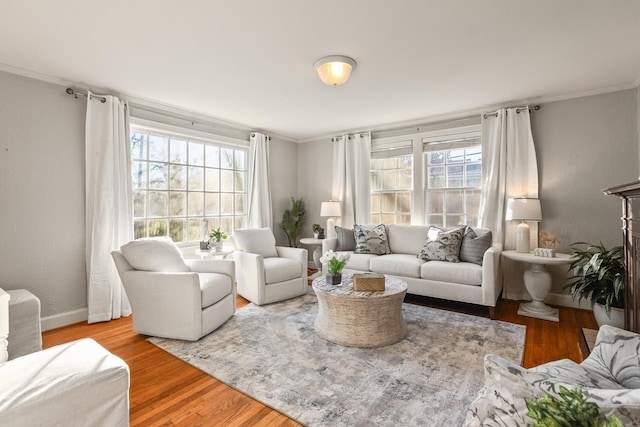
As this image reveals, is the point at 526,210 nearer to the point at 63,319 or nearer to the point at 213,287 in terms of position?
the point at 213,287

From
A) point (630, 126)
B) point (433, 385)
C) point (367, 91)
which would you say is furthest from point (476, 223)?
point (433, 385)

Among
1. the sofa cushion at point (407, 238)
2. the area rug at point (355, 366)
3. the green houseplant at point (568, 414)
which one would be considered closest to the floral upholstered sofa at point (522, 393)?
the green houseplant at point (568, 414)

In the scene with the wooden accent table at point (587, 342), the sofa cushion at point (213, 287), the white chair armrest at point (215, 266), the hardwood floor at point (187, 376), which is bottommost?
the hardwood floor at point (187, 376)

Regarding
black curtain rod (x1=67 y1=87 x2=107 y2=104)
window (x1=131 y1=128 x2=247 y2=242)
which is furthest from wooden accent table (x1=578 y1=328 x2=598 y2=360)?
black curtain rod (x1=67 y1=87 x2=107 y2=104)

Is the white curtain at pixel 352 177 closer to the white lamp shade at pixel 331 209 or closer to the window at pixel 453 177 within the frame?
the white lamp shade at pixel 331 209

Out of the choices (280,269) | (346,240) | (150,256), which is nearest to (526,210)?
(346,240)

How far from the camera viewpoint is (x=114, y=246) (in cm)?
337

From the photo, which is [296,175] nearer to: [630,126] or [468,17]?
[468,17]

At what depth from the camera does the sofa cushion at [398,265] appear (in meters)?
3.69

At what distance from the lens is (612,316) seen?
2.52 meters

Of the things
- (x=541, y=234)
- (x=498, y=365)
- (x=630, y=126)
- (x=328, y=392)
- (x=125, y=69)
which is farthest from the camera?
(x=541, y=234)

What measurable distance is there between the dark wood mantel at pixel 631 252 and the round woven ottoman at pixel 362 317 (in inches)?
55.8

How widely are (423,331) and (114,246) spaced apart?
3.33 metres

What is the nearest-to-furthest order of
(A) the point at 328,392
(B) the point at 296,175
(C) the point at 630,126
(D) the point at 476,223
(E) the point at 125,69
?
(A) the point at 328,392 < (E) the point at 125,69 < (C) the point at 630,126 < (D) the point at 476,223 < (B) the point at 296,175
